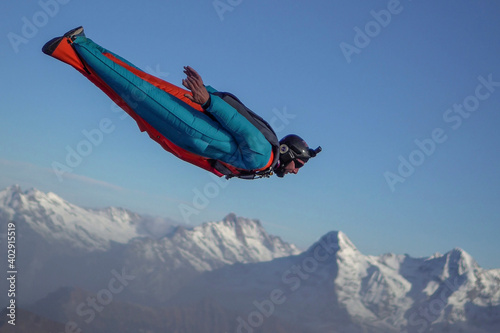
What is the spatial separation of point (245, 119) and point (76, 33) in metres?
3.41

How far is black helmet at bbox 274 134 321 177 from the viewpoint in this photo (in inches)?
368

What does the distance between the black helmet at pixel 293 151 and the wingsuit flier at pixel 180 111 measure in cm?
22

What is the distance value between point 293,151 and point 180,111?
244 centimetres

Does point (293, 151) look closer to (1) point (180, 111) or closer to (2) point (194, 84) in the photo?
(1) point (180, 111)

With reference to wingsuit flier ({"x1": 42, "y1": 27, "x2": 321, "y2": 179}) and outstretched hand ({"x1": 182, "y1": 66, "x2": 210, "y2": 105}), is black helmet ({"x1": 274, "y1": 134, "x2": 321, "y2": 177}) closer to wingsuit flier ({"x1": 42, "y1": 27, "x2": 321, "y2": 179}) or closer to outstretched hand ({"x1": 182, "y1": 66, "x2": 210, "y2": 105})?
wingsuit flier ({"x1": 42, "y1": 27, "x2": 321, "y2": 179})

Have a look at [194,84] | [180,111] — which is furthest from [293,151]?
[194,84]

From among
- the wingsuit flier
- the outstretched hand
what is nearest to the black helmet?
the wingsuit flier

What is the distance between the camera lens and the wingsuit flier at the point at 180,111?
8258 millimetres

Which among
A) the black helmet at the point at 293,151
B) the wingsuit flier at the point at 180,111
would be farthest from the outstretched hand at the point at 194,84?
the black helmet at the point at 293,151

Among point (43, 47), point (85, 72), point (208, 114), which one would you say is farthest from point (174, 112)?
point (43, 47)

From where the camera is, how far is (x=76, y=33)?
27.6ft

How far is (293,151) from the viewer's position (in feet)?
30.7

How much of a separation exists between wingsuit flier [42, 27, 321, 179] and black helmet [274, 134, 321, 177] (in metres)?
0.22

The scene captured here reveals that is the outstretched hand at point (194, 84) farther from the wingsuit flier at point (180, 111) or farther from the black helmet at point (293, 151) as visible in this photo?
the black helmet at point (293, 151)
